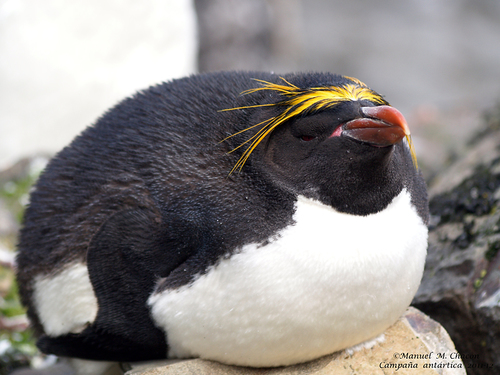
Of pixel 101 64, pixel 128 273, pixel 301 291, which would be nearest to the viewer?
pixel 301 291

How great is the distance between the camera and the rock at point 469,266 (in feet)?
9.12

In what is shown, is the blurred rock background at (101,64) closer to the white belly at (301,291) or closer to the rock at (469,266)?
the rock at (469,266)

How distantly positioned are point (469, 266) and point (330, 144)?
1.39m

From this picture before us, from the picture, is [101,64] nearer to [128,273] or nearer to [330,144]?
[128,273]

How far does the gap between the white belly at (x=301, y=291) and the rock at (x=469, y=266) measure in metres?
0.70

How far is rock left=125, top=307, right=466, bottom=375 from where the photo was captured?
2402 millimetres

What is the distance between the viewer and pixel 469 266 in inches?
119

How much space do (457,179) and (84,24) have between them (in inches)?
198

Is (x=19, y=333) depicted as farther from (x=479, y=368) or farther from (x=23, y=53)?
(x=23, y=53)

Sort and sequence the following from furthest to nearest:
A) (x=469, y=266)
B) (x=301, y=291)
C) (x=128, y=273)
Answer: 1. (x=469, y=266)
2. (x=128, y=273)
3. (x=301, y=291)

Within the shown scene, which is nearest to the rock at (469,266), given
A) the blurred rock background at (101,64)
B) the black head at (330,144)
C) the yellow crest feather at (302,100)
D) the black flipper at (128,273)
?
the black head at (330,144)

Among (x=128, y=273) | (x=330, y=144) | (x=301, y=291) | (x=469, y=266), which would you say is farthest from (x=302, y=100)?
(x=469, y=266)

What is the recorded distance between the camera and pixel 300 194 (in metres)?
2.26

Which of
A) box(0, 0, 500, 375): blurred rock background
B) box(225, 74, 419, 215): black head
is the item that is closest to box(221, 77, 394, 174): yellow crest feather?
box(225, 74, 419, 215): black head
